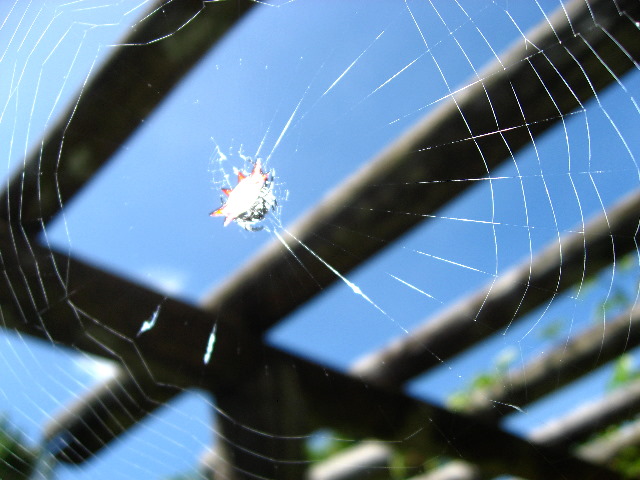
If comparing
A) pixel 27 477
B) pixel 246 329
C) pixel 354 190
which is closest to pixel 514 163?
pixel 354 190

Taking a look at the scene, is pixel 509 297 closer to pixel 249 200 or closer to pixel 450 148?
pixel 450 148

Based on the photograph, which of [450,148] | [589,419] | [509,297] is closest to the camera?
[450,148]

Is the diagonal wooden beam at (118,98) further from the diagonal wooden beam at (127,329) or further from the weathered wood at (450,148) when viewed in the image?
the weathered wood at (450,148)

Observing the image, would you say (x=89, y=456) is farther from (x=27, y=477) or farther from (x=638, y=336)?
(x=638, y=336)

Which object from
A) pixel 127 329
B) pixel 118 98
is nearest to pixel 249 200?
pixel 127 329

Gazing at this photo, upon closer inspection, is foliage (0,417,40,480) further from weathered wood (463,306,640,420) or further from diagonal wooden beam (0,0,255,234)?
weathered wood (463,306,640,420)

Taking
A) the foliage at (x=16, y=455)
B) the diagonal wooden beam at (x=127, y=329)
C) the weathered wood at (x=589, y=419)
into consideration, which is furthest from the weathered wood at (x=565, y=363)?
the foliage at (x=16, y=455)
